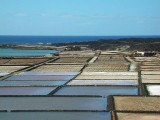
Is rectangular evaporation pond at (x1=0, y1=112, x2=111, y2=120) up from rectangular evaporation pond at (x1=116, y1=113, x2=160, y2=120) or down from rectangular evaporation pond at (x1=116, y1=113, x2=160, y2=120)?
up

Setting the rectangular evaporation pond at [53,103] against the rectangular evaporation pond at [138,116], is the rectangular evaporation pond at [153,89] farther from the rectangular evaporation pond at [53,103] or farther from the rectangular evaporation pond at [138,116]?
the rectangular evaporation pond at [138,116]

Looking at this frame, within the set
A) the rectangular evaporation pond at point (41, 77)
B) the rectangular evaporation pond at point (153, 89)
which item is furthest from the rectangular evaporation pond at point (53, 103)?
the rectangular evaporation pond at point (41, 77)

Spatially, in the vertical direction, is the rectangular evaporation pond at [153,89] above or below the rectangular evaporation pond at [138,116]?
below

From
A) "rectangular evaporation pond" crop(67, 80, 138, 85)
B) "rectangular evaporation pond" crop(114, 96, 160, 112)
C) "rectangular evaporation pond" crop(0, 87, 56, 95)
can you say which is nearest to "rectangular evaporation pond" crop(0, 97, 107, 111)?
"rectangular evaporation pond" crop(114, 96, 160, 112)

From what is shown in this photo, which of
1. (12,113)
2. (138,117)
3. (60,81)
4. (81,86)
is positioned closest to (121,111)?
(138,117)

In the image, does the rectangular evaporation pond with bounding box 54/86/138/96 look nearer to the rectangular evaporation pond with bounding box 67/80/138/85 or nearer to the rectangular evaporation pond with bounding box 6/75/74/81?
the rectangular evaporation pond with bounding box 67/80/138/85

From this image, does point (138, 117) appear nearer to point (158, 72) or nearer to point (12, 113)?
point (12, 113)
